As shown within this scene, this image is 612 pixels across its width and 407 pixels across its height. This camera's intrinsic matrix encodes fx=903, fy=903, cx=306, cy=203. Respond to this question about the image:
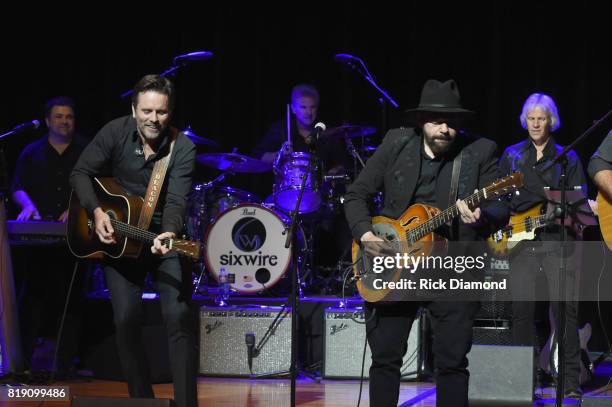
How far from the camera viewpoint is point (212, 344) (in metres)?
7.78

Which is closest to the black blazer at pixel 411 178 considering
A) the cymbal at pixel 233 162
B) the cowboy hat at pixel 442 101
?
the cowboy hat at pixel 442 101

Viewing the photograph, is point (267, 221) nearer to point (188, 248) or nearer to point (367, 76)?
point (367, 76)

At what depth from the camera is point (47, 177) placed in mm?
7824

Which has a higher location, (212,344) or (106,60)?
(106,60)

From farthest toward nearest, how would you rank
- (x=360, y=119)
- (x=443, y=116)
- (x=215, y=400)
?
(x=360, y=119) → (x=215, y=400) → (x=443, y=116)

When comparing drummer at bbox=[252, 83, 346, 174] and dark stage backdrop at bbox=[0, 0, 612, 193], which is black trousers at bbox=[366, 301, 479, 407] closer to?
drummer at bbox=[252, 83, 346, 174]

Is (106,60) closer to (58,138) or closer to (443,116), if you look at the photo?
(58,138)

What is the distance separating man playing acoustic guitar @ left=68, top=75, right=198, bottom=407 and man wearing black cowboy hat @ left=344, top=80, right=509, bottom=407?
103 cm

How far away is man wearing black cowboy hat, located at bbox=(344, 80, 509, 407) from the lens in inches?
187

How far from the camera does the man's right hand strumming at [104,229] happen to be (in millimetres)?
5141

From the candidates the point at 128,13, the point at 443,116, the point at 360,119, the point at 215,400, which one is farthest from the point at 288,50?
the point at 443,116

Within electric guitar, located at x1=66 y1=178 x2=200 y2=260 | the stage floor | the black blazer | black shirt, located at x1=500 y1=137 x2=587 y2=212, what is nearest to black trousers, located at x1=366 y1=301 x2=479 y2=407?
the black blazer

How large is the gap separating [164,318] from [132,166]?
3.02 ft

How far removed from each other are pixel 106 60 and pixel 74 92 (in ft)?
1.60
